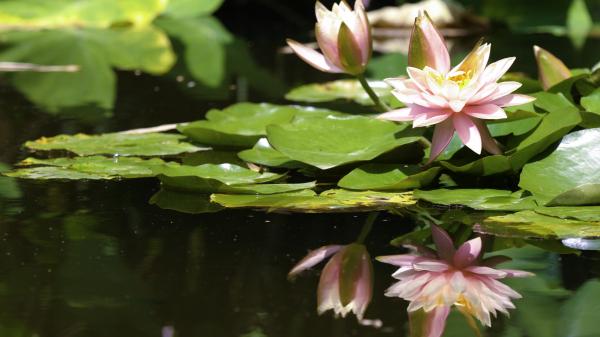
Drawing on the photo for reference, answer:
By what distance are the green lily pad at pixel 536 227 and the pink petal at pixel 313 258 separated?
17 cm

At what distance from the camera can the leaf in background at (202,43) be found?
2.81 meters

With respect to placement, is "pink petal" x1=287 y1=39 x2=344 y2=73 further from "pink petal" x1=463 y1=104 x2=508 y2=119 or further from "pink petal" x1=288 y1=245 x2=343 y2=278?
"pink petal" x1=288 y1=245 x2=343 y2=278

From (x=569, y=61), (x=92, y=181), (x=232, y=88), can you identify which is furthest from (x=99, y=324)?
(x=569, y=61)

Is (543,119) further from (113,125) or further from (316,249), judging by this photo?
(113,125)

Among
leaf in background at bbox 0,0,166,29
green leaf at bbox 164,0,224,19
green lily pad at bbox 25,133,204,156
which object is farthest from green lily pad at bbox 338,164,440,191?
green leaf at bbox 164,0,224,19

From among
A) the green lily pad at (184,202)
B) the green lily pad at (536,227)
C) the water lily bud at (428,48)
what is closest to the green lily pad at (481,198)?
the green lily pad at (536,227)

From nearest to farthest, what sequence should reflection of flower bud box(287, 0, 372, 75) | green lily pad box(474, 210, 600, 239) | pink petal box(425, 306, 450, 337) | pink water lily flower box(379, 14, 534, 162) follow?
1. pink petal box(425, 306, 450, 337)
2. green lily pad box(474, 210, 600, 239)
3. pink water lily flower box(379, 14, 534, 162)
4. reflection of flower bud box(287, 0, 372, 75)

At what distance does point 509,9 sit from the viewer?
4.33 metres

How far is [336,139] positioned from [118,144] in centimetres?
37

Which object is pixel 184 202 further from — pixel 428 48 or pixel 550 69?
pixel 550 69

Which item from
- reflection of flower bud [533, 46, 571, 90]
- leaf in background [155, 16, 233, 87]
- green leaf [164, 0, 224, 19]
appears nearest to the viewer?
reflection of flower bud [533, 46, 571, 90]

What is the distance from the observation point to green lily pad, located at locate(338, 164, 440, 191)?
1.27m

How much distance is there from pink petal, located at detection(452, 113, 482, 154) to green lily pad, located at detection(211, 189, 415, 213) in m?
0.10

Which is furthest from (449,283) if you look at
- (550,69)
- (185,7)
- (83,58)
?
(185,7)
